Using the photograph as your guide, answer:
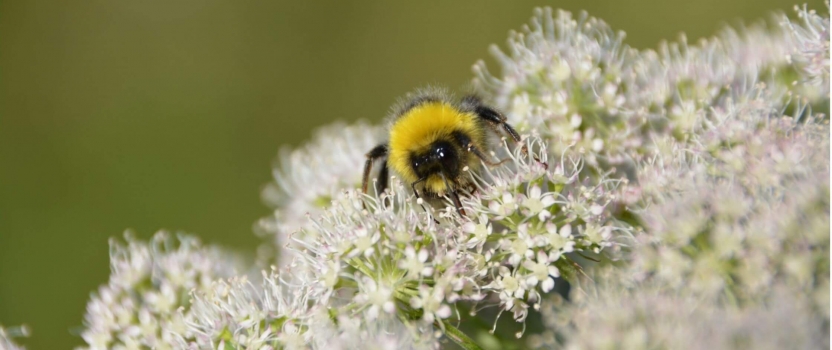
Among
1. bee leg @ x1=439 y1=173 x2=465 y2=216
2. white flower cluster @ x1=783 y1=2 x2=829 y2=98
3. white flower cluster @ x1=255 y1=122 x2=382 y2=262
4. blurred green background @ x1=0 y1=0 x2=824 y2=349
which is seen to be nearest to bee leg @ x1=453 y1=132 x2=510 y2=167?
bee leg @ x1=439 y1=173 x2=465 y2=216

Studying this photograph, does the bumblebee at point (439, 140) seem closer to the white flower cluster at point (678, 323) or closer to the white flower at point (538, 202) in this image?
the white flower at point (538, 202)

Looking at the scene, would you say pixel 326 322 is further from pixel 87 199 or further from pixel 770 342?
pixel 87 199

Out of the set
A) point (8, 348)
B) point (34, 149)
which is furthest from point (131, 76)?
point (8, 348)

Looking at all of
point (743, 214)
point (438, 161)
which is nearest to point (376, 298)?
point (438, 161)

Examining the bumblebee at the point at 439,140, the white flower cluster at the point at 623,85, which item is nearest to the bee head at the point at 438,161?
the bumblebee at the point at 439,140

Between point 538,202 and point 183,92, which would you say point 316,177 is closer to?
point 538,202

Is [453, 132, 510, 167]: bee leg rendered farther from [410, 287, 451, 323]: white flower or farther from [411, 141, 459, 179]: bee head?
[410, 287, 451, 323]: white flower
